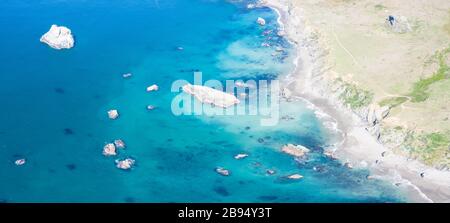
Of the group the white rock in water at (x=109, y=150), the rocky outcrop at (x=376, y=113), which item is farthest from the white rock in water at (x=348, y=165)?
the white rock in water at (x=109, y=150)

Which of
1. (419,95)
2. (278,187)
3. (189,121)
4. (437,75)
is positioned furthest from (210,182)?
(437,75)

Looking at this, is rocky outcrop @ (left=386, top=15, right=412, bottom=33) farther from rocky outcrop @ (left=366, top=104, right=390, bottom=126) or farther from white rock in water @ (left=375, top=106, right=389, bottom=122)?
white rock in water @ (left=375, top=106, right=389, bottom=122)

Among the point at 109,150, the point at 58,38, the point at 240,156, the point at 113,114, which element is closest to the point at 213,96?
the point at 240,156

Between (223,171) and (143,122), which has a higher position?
(143,122)

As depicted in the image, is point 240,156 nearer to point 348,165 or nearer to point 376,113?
point 348,165

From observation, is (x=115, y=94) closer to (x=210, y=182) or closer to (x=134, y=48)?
(x=134, y=48)
